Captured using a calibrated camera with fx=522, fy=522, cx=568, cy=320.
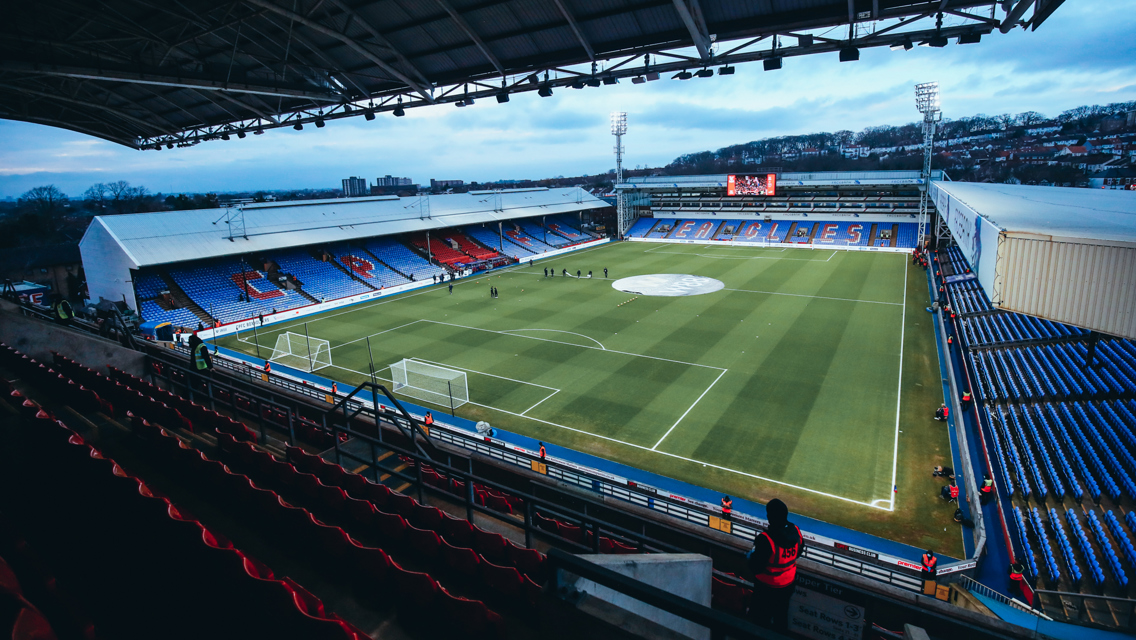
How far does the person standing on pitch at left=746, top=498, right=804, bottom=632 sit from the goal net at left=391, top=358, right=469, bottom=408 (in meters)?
15.5

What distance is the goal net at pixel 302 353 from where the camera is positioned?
23.0m

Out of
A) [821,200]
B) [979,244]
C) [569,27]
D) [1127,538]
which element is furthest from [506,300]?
[821,200]

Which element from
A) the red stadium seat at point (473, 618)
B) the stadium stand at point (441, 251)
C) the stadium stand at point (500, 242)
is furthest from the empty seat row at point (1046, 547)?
the stadium stand at point (500, 242)

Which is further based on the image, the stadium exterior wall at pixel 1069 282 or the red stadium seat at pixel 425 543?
the stadium exterior wall at pixel 1069 282

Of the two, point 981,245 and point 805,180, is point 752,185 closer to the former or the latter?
point 805,180

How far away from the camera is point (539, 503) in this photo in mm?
4855

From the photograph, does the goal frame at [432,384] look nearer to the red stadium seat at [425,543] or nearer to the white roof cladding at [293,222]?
the red stadium seat at [425,543]

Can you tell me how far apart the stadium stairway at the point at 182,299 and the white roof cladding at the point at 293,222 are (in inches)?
92.6

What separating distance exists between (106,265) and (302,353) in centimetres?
1602

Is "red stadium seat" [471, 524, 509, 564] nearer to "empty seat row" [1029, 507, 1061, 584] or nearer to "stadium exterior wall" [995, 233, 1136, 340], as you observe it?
"stadium exterior wall" [995, 233, 1136, 340]

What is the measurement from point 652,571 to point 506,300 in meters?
31.1

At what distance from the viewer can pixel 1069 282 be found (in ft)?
25.8

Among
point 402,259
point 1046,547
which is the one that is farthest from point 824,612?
point 402,259

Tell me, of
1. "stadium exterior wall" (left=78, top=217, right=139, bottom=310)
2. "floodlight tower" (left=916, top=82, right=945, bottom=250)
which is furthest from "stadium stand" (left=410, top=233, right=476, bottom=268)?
"floodlight tower" (left=916, top=82, right=945, bottom=250)
